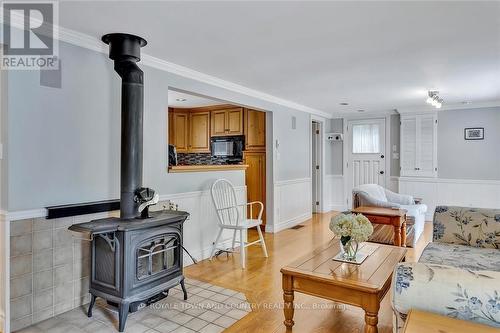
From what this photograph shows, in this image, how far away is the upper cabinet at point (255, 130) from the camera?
5602 millimetres

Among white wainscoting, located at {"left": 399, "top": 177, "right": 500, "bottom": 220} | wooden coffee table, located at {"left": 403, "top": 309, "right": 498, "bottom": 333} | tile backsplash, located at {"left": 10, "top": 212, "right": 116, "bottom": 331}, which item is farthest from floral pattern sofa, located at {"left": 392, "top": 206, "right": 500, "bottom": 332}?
white wainscoting, located at {"left": 399, "top": 177, "right": 500, "bottom": 220}

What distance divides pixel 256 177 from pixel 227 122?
123 centimetres

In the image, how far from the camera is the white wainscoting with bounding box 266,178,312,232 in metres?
5.53

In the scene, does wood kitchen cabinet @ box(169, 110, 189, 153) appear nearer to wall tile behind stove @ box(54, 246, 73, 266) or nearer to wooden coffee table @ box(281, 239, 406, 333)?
wall tile behind stove @ box(54, 246, 73, 266)

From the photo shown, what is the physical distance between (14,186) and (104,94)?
3.39 feet

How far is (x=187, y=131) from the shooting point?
6.73 metres

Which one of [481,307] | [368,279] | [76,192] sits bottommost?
[368,279]

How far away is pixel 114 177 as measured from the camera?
297 cm

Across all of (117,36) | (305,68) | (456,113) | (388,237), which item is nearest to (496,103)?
(456,113)

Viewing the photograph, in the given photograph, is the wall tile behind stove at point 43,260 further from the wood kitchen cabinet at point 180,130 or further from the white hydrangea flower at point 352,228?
the wood kitchen cabinet at point 180,130

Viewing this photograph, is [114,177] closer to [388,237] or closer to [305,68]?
[305,68]

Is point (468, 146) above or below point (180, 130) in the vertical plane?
below

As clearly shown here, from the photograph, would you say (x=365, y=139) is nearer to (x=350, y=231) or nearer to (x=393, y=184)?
(x=393, y=184)

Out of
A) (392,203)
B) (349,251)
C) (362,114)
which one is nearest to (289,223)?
(392,203)
